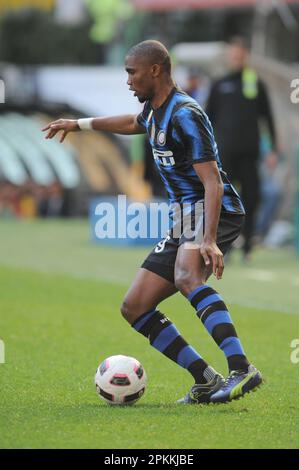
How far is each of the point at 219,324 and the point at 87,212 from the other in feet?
65.4

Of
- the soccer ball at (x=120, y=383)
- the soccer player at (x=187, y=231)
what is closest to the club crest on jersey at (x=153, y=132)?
the soccer player at (x=187, y=231)

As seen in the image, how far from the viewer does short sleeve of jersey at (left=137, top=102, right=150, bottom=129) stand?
735cm

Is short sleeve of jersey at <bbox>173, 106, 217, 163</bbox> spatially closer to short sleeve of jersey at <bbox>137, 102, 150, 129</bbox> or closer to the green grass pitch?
short sleeve of jersey at <bbox>137, 102, 150, 129</bbox>

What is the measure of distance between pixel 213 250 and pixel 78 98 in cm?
2738

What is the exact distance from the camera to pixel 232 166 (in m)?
15.8

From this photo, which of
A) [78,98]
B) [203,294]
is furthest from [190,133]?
[78,98]

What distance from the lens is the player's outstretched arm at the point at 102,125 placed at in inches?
301

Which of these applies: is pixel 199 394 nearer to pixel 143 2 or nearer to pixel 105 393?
pixel 105 393

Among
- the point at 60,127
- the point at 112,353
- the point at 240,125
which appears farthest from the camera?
the point at 240,125

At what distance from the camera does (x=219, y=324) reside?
22.7ft

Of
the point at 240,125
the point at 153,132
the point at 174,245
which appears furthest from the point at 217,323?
the point at 240,125

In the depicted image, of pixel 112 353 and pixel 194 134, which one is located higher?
pixel 194 134

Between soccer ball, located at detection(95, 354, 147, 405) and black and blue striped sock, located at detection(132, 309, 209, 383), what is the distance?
205mm

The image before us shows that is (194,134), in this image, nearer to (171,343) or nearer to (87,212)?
(171,343)
